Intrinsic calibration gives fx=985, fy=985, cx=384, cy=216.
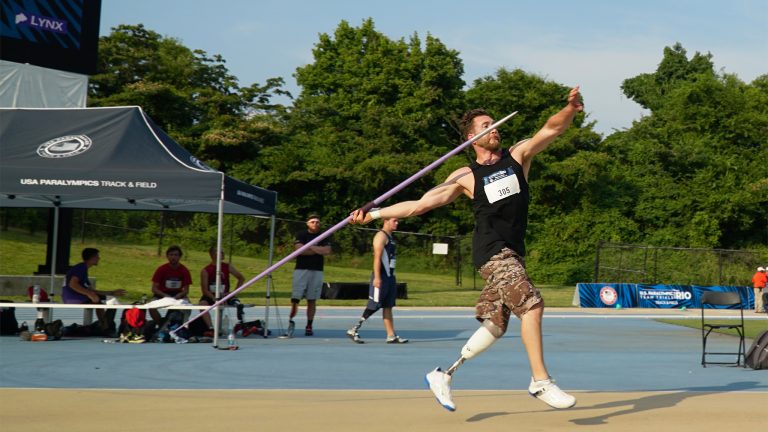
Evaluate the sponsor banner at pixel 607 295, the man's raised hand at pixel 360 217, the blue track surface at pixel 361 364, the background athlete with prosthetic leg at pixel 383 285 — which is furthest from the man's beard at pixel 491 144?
the sponsor banner at pixel 607 295

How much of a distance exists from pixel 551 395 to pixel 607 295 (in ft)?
75.6

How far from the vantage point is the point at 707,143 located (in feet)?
161

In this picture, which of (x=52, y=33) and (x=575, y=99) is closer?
(x=575, y=99)

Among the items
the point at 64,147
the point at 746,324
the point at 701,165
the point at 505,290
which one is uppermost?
the point at 701,165

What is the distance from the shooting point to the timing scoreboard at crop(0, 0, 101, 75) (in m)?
20.6

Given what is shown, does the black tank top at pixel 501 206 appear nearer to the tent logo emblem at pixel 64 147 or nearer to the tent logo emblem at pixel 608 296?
the tent logo emblem at pixel 64 147

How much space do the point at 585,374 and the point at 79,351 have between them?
6.19m

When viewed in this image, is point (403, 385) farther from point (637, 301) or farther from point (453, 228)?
point (453, 228)

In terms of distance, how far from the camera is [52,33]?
2105 centimetres

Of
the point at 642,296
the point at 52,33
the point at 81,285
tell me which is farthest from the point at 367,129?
the point at 81,285

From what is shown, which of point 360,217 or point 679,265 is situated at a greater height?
point 679,265

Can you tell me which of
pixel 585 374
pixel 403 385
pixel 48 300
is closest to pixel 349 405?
pixel 403 385

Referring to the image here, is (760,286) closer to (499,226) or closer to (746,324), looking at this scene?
(746,324)

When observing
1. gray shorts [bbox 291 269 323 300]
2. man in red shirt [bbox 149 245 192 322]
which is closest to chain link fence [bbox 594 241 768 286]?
gray shorts [bbox 291 269 323 300]
